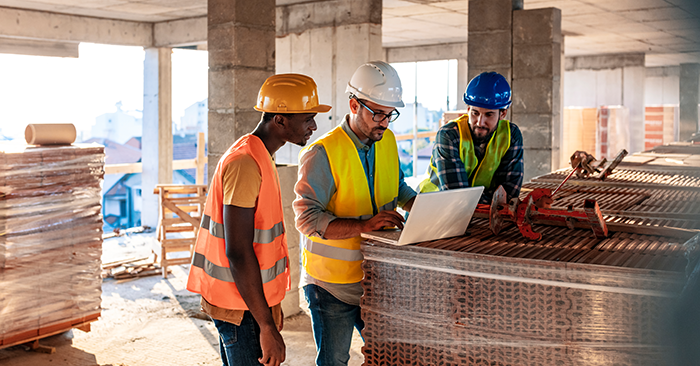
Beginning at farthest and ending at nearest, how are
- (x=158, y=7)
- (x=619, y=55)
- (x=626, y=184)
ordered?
1. (x=619, y=55)
2. (x=158, y=7)
3. (x=626, y=184)

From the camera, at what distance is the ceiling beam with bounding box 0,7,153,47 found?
10.8 meters

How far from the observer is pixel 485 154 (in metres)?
3.49

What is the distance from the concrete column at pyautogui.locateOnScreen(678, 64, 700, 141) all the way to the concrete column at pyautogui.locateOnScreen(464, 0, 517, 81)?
1909 centimetres

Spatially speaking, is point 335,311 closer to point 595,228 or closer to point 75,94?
point 595,228

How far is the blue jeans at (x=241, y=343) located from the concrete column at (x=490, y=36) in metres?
7.35

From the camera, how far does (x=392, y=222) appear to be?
249 cm

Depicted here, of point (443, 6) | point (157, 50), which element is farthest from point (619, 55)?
point (157, 50)

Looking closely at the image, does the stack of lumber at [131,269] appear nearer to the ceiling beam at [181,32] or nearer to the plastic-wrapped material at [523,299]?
the ceiling beam at [181,32]

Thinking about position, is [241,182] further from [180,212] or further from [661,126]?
[661,126]

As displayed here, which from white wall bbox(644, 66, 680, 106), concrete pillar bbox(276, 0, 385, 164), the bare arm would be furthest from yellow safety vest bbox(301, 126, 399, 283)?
white wall bbox(644, 66, 680, 106)

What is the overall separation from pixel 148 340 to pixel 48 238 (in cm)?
149

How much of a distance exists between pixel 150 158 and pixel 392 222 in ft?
40.4

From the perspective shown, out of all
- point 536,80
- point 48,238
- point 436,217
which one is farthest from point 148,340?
point 536,80

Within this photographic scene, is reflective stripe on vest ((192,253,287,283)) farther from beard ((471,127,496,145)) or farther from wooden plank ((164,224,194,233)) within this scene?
wooden plank ((164,224,194,233))
